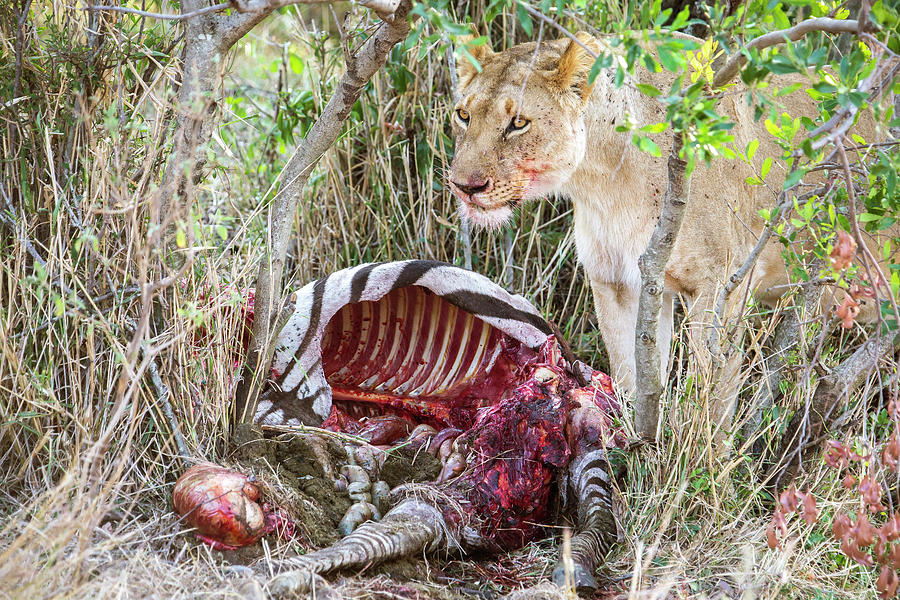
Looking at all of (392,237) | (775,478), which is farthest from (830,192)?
(392,237)

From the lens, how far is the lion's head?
3.23 m

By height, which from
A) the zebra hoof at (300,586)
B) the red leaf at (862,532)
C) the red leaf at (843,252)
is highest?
the red leaf at (843,252)

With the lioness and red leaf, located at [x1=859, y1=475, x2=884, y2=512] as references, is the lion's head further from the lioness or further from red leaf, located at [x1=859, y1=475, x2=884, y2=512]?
red leaf, located at [x1=859, y1=475, x2=884, y2=512]

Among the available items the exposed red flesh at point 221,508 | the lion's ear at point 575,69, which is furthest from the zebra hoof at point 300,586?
the lion's ear at point 575,69

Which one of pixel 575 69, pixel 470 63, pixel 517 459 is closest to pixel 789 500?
pixel 517 459

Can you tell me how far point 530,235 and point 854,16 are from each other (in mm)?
1824

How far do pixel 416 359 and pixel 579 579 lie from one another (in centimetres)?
141

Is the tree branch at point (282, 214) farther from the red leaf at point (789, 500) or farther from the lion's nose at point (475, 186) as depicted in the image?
the red leaf at point (789, 500)

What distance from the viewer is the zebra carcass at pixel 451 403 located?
275 cm

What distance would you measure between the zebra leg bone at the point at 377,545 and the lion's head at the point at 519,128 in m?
1.15

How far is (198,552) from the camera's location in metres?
2.38

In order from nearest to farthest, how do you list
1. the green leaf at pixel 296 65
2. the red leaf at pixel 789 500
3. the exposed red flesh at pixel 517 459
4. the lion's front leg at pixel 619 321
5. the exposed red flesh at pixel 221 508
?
the red leaf at pixel 789 500 < the exposed red flesh at pixel 221 508 < the exposed red flesh at pixel 517 459 < the lion's front leg at pixel 619 321 < the green leaf at pixel 296 65

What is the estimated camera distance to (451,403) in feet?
11.6

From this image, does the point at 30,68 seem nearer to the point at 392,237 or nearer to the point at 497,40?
the point at 392,237
